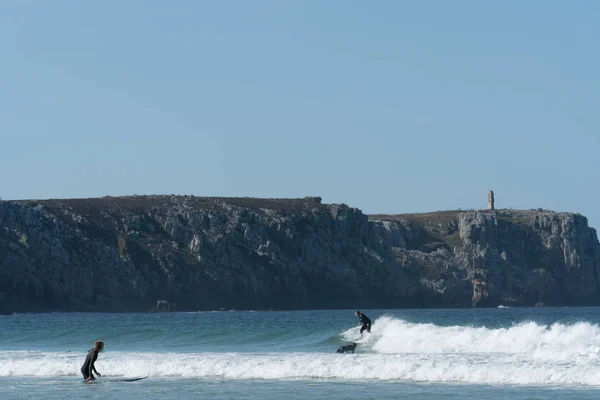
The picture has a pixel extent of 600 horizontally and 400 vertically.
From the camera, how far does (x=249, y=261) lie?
148250 mm

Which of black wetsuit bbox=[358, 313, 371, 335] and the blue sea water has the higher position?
black wetsuit bbox=[358, 313, 371, 335]

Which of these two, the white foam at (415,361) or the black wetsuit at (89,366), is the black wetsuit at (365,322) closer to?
the white foam at (415,361)

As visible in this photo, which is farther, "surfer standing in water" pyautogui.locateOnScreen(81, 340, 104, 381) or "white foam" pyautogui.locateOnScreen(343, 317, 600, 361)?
"white foam" pyautogui.locateOnScreen(343, 317, 600, 361)

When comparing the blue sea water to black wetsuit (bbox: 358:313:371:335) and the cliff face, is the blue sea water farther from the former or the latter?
the cliff face

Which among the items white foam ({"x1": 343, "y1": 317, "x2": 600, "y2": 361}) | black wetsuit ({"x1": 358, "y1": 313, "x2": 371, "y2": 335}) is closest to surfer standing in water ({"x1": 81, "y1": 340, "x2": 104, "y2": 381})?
white foam ({"x1": 343, "y1": 317, "x2": 600, "y2": 361})

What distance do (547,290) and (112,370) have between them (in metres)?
145

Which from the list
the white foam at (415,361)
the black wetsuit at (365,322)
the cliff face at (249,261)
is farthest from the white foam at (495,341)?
the cliff face at (249,261)

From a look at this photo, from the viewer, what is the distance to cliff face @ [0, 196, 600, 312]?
445ft

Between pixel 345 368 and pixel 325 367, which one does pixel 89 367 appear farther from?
pixel 345 368

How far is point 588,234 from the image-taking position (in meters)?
191

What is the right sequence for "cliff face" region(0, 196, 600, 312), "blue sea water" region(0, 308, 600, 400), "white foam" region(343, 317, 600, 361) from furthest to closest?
"cliff face" region(0, 196, 600, 312), "white foam" region(343, 317, 600, 361), "blue sea water" region(0, 308, 600, 400)

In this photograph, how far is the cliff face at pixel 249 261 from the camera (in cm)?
13550

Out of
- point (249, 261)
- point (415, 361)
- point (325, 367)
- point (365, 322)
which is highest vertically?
point (249, 261)

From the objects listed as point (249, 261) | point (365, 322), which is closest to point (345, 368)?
point (365, 322)
